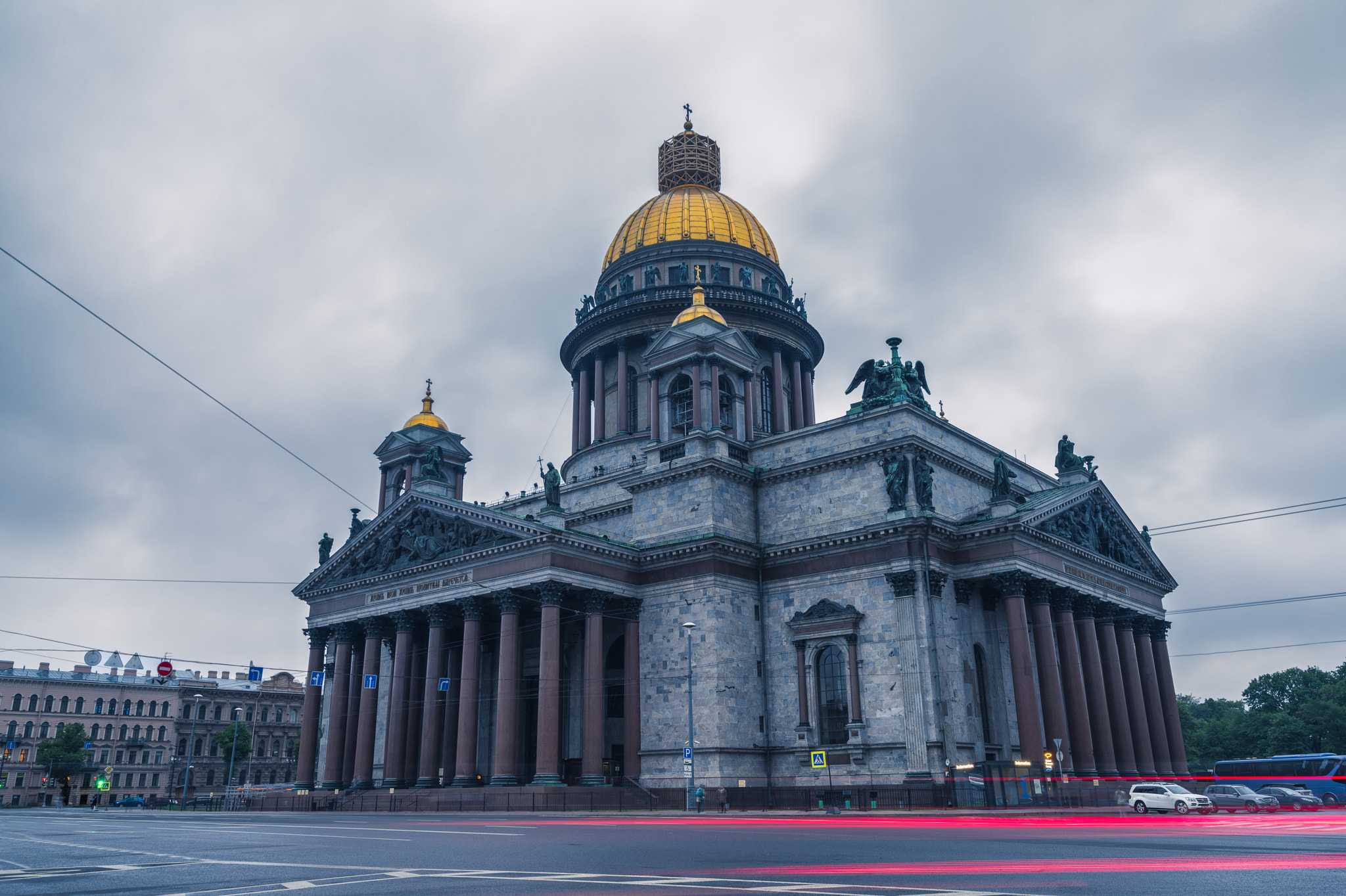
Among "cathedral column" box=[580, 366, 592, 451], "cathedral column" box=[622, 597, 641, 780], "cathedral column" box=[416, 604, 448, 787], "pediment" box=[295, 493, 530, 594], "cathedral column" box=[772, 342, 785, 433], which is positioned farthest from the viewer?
"cathedral column" box=[580, 366, 592, 451]

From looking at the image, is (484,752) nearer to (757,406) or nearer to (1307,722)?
(757,406)

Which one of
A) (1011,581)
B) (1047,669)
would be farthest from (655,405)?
(1047,669)

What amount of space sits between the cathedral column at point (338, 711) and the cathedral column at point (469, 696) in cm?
1035

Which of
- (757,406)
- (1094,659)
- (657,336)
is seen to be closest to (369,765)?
(657,336)

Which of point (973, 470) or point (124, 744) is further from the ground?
point (973, 470)

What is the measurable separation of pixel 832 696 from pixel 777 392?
84.0 ft

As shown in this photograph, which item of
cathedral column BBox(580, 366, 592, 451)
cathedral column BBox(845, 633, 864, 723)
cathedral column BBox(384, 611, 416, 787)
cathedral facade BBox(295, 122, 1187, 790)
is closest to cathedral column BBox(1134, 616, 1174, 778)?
cathedral facade BBox(295, 122, 1187, 790)

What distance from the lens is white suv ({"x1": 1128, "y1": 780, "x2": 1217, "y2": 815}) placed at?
35.4 m

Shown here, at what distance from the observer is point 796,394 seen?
226 feet

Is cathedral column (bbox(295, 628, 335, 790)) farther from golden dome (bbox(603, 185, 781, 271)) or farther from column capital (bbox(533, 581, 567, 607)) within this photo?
golden dome (bbox(603, 185, 781, 271))

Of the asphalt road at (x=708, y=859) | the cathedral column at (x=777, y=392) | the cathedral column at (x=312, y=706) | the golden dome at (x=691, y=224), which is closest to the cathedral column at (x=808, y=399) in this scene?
the cathedral column at (x=777, y=392)

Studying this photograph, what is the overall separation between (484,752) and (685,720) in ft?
49.3

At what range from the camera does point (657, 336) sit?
54.8 metres

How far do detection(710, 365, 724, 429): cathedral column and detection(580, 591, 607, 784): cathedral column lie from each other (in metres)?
10.4
